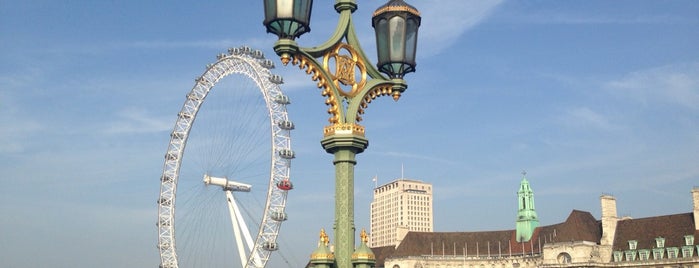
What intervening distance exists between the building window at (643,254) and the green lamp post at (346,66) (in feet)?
242

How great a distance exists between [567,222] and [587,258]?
5589mm

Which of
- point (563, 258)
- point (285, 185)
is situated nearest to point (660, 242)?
point (563, 258)

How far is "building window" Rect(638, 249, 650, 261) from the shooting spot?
7750 centimetres

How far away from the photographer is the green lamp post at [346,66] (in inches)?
387

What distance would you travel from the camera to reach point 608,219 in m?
83.2

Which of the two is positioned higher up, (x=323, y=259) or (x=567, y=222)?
(x=567, y=222)

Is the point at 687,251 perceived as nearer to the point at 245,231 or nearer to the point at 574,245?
the point at 574,245

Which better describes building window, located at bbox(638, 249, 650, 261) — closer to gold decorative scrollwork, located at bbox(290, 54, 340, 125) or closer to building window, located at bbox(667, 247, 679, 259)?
building window, located at bbox(667, 247, 679, 259)

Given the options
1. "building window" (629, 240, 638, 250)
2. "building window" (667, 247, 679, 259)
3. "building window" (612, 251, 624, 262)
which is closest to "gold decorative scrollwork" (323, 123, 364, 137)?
"building window" (667, 247, 679, 259)

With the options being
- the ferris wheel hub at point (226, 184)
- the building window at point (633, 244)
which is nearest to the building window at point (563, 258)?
the building window at point (633, 244)

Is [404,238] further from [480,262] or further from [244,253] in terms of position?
[244,253]

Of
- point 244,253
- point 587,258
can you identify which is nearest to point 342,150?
point 244,253

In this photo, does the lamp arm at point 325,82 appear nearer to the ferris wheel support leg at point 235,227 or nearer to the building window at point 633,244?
the ferris wheel support leg at point 235,227

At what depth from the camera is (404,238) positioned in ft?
338
